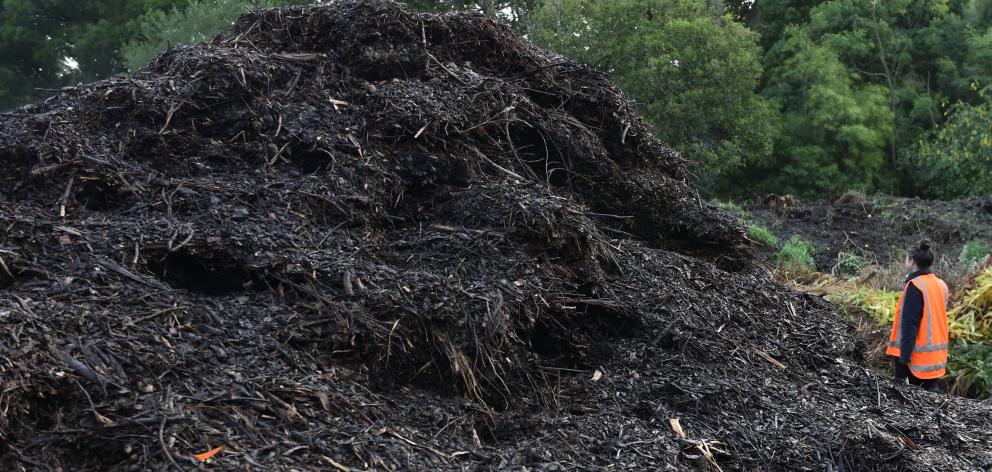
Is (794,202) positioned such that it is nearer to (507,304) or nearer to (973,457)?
(973,457)

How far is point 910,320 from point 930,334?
0.45 feet

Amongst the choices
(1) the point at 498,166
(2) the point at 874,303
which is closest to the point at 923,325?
(2) the point at 874,303

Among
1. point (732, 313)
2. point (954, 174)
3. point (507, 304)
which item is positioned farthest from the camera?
point (954, 174)

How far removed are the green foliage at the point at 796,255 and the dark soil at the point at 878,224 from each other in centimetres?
22

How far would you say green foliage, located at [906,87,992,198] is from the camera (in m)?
15.5

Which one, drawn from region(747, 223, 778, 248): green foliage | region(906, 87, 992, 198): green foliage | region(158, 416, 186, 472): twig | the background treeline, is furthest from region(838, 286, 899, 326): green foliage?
region(906, 87, 992, 198): green foliage

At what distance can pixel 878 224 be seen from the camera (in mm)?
13398

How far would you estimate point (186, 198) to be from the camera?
14.4ft

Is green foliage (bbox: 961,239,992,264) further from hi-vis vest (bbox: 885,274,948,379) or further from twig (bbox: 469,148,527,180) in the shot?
twig (bbox: 469,148,527,180)

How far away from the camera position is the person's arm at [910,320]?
5.86 metres

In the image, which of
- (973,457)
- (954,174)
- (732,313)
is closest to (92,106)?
(732,313)

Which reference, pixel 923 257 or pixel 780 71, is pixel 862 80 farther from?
pixel 923 257

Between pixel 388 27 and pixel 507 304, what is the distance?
212cm

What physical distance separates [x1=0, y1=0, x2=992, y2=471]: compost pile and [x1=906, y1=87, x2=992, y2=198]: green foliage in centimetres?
1135
